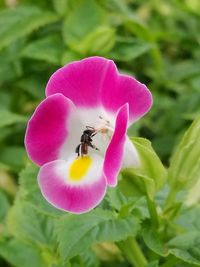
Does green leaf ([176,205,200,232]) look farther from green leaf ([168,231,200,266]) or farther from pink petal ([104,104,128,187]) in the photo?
pink petal ([104,104,128,187])

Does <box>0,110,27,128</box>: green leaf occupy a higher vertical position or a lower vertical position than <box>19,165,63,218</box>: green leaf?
lower

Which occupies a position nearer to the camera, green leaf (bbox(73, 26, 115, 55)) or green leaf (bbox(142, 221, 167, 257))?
green leaf (bbox(142, 221, 167, 257))

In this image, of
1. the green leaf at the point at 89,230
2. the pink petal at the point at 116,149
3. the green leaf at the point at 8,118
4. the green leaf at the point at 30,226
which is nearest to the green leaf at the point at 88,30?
the green leaf at the point at 8,118

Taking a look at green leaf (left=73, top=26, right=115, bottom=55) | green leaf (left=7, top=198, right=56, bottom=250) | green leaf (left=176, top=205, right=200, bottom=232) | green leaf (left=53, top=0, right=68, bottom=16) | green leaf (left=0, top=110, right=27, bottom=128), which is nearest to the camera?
green leaf (left=176, top=205, right=200, bottom=232)

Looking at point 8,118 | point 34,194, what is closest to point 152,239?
point 34,194

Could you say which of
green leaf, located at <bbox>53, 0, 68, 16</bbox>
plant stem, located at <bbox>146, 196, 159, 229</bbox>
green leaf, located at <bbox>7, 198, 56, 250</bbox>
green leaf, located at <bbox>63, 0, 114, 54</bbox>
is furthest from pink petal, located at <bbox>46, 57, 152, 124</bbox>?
green leaf, located at <bbox>53, 0, 68, 16</bbox>

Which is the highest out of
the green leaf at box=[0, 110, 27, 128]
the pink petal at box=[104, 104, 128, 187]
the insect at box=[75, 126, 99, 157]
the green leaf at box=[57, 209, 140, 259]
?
the pink petal at box=[104, 104, 128, 187]

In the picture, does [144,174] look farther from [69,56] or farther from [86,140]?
[69,56]
